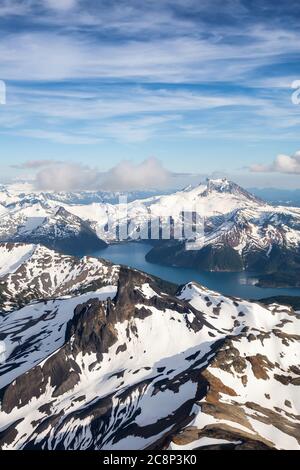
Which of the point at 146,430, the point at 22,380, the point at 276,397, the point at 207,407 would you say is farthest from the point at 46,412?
the point at 276,397

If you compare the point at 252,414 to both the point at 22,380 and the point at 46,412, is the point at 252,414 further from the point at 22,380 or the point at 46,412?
the point at 22,380

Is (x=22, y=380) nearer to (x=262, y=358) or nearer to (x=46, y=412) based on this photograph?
(x=46, y=412)

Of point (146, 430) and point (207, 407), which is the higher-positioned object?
point (207, 407)
